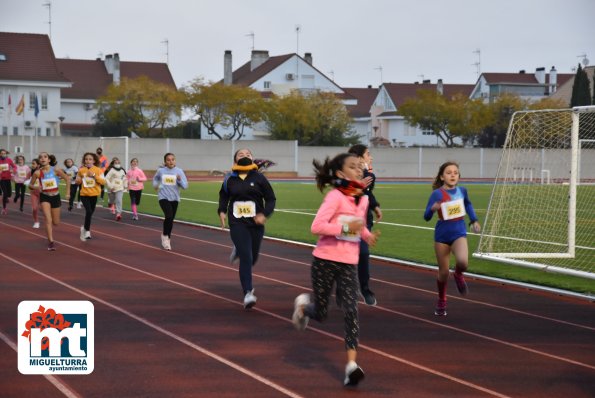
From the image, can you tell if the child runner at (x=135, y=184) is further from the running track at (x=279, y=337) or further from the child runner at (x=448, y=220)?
the child runner at (x=448, y=220)

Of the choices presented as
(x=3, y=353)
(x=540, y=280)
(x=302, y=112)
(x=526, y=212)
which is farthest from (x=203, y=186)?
(x=3, y=353)

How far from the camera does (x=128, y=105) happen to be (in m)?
78.8

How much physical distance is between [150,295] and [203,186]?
3706 cm

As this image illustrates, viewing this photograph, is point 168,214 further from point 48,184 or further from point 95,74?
point 95,74

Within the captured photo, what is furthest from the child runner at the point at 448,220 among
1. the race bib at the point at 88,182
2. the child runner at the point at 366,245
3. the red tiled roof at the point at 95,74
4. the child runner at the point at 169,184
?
the red tiled roof at the point at 95,74

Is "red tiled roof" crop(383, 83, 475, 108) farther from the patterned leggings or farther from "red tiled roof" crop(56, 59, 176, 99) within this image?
the patterned leggings

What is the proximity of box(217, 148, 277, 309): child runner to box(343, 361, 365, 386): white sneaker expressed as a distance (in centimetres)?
446

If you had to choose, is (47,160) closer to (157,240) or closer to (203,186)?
(157,240)

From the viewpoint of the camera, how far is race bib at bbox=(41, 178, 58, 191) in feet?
62.1

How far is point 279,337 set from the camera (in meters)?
9.84

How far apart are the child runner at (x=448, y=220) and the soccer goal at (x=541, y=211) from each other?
4.50 m

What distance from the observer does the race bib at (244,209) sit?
1218 centimetres

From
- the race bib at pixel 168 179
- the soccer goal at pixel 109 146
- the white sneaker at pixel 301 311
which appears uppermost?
the soccer goal at pixel 109 146

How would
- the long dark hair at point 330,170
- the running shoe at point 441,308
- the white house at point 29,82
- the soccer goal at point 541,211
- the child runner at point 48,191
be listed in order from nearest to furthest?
the long dark hair at point 330,170, the running shoe at point 441,308, the soccer goal at point 541,211, the child runner at point 48,191, the white house at point 29,82
